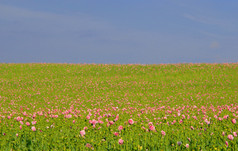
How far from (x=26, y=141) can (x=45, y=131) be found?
1.13 meters

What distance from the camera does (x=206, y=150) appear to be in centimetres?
554

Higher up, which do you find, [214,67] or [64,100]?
[214,67]

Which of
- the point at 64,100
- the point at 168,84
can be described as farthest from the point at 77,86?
the point at 168,84

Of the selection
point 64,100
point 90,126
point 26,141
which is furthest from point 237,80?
point 26,141

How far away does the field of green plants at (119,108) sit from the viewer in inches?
251

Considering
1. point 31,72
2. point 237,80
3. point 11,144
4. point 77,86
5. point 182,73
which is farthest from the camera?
point 31,72

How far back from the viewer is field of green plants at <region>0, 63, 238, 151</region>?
6371 millimetres

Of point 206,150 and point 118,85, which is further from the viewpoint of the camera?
point 118,85

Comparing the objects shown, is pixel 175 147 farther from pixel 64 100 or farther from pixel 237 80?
pixel 237 80

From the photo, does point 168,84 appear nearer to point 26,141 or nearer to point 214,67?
point 214,67

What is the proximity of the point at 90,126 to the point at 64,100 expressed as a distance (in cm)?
1226

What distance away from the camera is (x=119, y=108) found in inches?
631

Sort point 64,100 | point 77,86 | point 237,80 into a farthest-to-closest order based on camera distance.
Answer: point 237,80 < point 77,86 < point 64,100

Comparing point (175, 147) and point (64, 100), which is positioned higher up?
point (175, 147)
